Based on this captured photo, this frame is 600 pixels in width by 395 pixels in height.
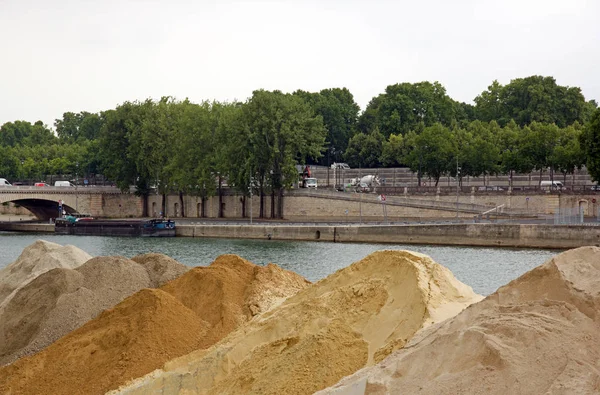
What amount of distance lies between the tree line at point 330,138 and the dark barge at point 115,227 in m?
8.89

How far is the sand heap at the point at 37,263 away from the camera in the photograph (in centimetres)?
2550

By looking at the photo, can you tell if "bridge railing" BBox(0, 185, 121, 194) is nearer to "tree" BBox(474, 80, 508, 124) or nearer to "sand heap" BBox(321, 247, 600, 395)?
"tree" BBox(474, 80, 508, 124)

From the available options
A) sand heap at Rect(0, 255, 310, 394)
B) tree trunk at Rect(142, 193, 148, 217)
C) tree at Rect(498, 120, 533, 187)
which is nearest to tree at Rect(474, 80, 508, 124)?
tree at Rect(498, 120, 533, 187)

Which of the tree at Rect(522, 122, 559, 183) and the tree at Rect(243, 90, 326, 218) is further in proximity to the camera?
the tree at Rect(522, 122, 559, 183)

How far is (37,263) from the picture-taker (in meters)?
26.0

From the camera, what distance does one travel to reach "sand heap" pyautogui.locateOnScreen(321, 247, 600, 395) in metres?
9.44

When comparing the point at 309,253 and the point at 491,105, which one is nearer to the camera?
the point at 309,253

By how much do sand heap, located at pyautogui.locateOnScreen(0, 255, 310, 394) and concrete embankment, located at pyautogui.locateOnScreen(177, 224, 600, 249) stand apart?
36.9 meters

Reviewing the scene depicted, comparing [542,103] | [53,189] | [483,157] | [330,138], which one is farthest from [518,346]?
[330,138]

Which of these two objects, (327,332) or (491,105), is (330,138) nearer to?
(491,105)

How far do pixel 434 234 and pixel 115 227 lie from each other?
30.3m

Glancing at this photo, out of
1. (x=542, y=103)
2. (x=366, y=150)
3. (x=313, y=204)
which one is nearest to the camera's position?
(x=313, y=204)

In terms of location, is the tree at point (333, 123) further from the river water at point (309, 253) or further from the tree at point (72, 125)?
the tree at point (72, 125)

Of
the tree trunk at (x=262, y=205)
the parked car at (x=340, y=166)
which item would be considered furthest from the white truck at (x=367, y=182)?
the tree trunk at (x=262, y=205)
